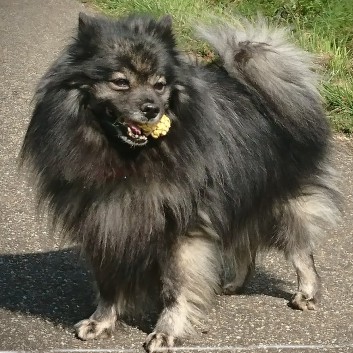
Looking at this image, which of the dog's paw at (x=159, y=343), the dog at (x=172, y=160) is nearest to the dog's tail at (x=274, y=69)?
the dog at (x=172, y=160)

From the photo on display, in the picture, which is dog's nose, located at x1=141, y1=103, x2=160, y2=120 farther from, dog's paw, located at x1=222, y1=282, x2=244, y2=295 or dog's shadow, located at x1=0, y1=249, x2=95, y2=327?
dog's paw, located at x1=222, y1=282, x2=244, y2=295

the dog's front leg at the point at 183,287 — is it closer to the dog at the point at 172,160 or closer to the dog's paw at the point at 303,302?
the dog at the point at 172,160

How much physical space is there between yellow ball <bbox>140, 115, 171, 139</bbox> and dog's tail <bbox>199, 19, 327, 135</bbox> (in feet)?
2.58

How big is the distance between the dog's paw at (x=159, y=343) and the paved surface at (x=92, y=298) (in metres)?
0.07

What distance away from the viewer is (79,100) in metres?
4.23

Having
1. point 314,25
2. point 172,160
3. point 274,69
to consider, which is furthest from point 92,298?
point 314,25

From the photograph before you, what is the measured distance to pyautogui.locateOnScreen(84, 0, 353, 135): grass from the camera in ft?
28.2

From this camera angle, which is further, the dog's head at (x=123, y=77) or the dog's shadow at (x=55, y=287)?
the dog's shadow at (x=55, y=287)

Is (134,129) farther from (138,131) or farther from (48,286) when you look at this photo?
(48,286)

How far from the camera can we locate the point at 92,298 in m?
5.09

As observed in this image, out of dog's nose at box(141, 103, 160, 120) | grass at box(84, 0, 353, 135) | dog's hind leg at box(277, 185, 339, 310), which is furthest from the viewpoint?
grass at box(84, 0, 353, 135)

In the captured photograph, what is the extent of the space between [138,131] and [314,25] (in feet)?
22.8

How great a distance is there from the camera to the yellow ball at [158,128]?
418 centimetres

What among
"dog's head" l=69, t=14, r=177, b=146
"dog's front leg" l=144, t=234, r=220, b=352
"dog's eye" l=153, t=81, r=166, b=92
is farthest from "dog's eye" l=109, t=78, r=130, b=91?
"dog's front leg" l=144, t=234, r=220, b=352
